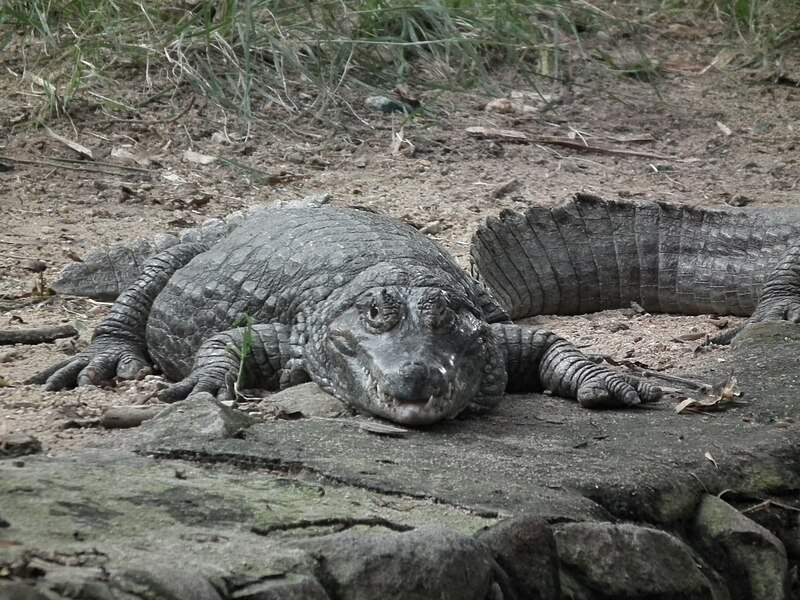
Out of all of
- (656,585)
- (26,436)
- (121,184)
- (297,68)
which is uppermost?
(297,68)

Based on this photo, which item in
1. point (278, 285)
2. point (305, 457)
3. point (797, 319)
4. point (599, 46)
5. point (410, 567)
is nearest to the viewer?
point (410, 567)

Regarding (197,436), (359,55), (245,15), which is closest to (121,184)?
(245,15)

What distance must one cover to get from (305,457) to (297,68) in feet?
19.7

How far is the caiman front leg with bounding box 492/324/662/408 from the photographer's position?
14.9 ft

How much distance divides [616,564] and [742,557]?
65 centimetres

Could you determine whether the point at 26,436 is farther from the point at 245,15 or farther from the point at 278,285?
the point at 245,15

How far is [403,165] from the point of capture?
28.2ft

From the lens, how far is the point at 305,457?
3.42 meters

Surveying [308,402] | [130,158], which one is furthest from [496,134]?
[308,402]

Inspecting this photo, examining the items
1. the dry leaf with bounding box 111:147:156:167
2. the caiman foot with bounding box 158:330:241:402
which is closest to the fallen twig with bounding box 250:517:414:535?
the caiman foot with bounding box 158:330:241:402

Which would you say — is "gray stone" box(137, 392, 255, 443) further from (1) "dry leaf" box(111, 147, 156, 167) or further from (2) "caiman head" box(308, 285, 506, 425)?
(1) "dry leaf" box(111, 147, 156, 167)

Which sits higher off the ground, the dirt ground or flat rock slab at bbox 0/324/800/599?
the dirt ground

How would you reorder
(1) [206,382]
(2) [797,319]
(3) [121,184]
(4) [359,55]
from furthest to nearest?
(4) [359,55] → (3) [121,184] → (2) [797,319] → (1) [206,382]

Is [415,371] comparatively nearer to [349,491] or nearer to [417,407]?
[417,407]
